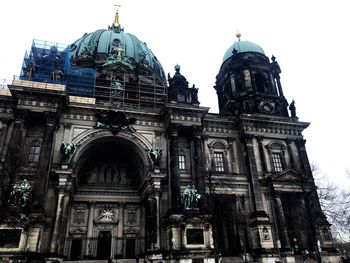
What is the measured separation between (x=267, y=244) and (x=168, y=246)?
778 centimetres

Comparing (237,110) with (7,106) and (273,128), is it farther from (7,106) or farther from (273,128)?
(7,106)

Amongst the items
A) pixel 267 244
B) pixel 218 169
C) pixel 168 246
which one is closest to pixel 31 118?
pixel 168 246

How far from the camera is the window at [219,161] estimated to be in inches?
1023

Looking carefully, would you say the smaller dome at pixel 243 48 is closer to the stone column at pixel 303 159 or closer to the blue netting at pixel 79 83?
the stone column at pixel 303 159

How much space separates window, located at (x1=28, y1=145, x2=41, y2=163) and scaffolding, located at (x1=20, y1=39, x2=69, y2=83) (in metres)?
6.92

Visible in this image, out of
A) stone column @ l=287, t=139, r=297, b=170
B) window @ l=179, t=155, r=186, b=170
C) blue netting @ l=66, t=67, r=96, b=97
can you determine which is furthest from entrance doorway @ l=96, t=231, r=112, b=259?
stone column @ l=287, t=139, r=297, b=170

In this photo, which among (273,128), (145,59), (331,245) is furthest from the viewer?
(145,59)

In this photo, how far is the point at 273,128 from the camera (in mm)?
28391

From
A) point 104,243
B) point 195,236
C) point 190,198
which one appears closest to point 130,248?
point 104,243

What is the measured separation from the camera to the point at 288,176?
25.6 m

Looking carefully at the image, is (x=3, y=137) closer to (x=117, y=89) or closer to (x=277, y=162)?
(x=117, y=89)

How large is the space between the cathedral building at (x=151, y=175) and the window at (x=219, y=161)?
0.49ft

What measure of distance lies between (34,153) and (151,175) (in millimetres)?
9353

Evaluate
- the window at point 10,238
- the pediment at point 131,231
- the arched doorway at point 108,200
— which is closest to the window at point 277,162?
the arched doorway at point 108,200
